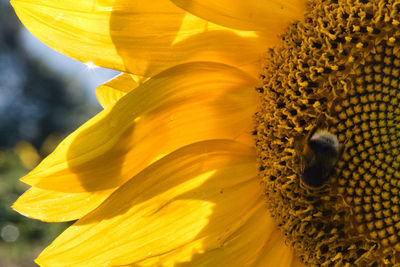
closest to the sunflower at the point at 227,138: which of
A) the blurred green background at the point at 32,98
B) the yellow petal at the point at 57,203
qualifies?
the yellow petal at the point at 57,203

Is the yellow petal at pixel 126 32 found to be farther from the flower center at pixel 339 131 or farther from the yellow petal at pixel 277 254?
the yellow petal at pixel 277 254

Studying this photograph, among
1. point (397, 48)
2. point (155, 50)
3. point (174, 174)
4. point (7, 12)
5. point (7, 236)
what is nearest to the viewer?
point (397, 48)

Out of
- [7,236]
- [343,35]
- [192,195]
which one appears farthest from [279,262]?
[7,236]

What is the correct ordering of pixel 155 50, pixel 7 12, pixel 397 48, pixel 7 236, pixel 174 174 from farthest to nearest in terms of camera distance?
pixel 7 12 < pixel 7 236 < pixel 174 174 < pixel 155 50 < pixel 397 48

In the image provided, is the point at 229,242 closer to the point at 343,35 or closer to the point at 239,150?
the point at 239,150

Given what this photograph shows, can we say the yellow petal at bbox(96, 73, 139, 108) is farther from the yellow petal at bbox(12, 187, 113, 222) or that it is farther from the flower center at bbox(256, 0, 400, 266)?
the flower center at bbox(256, 0, 400, 266)

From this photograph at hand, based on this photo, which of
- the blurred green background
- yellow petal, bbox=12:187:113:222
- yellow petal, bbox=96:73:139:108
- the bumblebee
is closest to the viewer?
the bumblebee

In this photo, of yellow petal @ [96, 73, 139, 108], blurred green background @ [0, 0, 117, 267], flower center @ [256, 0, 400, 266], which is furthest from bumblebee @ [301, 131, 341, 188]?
blurred green background @ [0, 0, 117, 267]
